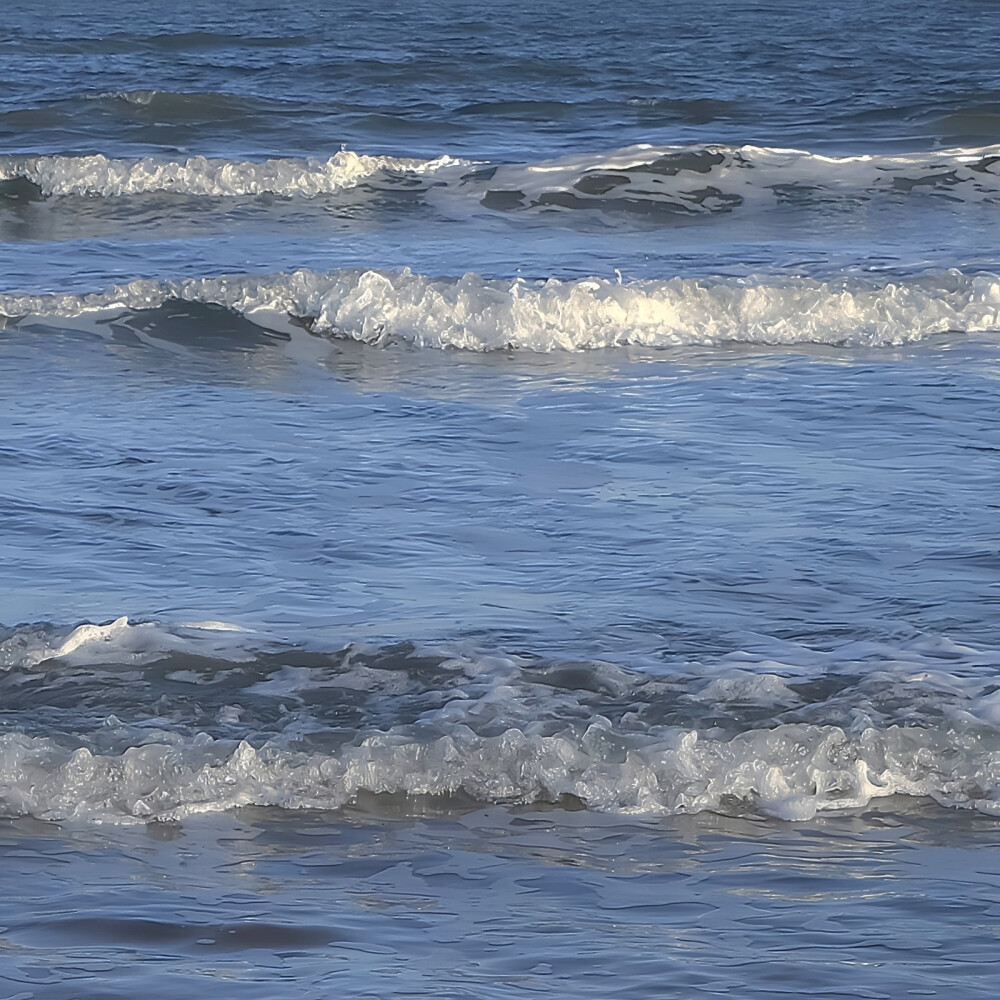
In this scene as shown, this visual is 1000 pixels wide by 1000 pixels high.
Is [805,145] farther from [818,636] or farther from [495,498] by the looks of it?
[818,636]

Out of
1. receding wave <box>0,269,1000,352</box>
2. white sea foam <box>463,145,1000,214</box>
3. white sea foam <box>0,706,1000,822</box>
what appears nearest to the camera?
white sea foam <box>0,706,1000,822</box>

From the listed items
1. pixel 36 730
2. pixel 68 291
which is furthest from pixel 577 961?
pixel 68 291

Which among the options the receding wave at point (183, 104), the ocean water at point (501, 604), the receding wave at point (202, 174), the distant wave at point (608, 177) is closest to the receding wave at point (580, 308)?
the ocean water at point (501, 604)

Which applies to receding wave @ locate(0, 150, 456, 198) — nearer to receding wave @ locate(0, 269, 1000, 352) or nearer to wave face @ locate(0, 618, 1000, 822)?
receding wave @ locate(0, 269, 1000, 352)

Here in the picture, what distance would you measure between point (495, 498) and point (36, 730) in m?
2.29

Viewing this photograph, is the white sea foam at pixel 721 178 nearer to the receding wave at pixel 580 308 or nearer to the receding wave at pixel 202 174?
the receding wave at pixel 202 174

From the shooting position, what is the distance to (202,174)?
1460cm

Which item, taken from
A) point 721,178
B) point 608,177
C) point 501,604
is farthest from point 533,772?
point 721,178

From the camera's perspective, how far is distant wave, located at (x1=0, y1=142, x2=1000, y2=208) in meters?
13.8

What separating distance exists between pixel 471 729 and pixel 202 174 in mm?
11349

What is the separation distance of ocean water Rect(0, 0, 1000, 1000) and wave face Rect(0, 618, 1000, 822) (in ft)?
0.04

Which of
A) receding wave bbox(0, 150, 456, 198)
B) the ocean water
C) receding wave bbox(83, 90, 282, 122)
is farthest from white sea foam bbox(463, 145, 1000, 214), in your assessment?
receding wave bbox(83, 90, 282, 122)

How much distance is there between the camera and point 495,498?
238 inches

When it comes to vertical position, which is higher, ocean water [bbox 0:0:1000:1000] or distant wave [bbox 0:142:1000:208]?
distant wave [bbox 0:142:1000:208]
